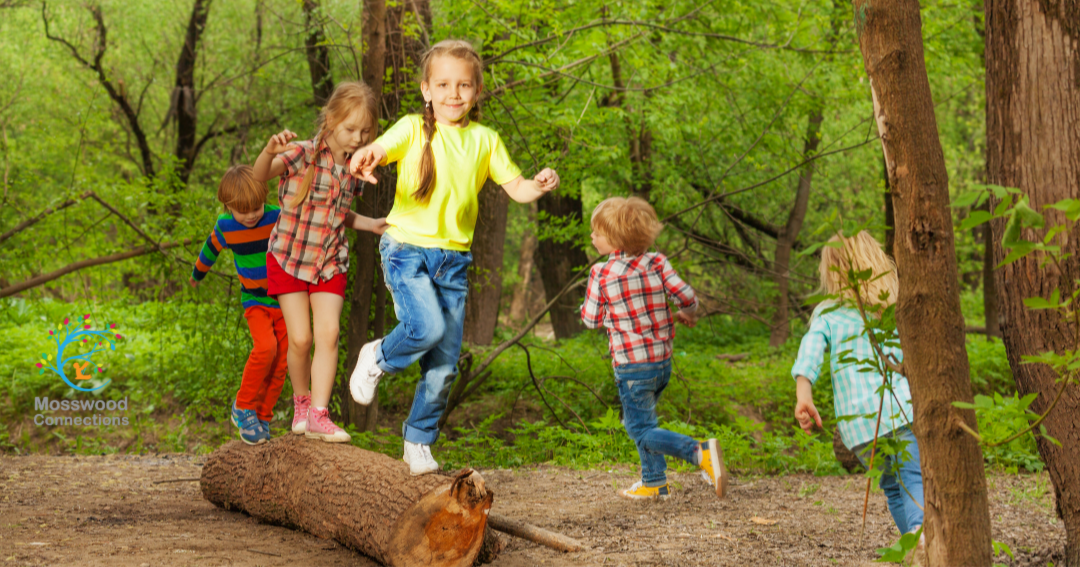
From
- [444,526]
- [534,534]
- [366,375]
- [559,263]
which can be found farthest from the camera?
[559,263]

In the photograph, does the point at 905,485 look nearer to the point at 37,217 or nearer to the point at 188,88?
the point at 37,217

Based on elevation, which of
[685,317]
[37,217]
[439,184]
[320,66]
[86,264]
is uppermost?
[320,66]

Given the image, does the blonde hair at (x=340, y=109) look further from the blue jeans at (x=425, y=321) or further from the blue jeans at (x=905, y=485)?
the blue jeans at (x=905, y=485)

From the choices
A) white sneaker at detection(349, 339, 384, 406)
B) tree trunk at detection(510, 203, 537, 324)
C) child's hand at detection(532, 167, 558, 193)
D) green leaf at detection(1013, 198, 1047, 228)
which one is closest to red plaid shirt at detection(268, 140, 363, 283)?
white sneaker at detection(349, 339, 384, 406)

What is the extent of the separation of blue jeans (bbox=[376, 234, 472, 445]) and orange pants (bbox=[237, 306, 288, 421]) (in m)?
→ 1.22

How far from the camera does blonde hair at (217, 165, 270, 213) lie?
455cm

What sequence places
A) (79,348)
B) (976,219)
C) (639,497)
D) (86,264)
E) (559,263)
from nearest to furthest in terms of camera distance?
(976,219)
(639,497)
(86,264)
(79,348)
(559,263)

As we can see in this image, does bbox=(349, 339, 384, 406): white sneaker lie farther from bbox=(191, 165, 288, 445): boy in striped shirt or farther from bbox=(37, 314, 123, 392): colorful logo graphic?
bbox=(37, 314, 123, 392): colorful logo graphic

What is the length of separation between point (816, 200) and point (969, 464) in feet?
42.1

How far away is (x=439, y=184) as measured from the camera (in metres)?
3.64

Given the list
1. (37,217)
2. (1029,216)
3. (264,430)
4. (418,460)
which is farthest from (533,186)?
(37,217)

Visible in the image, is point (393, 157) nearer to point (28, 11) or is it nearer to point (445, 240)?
A: point (445, 240)

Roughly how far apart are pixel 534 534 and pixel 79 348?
7.90 metres

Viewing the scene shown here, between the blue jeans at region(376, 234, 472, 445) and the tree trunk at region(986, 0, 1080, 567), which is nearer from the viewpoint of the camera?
the tree trunk at region(986, 0, 1080, 567)
